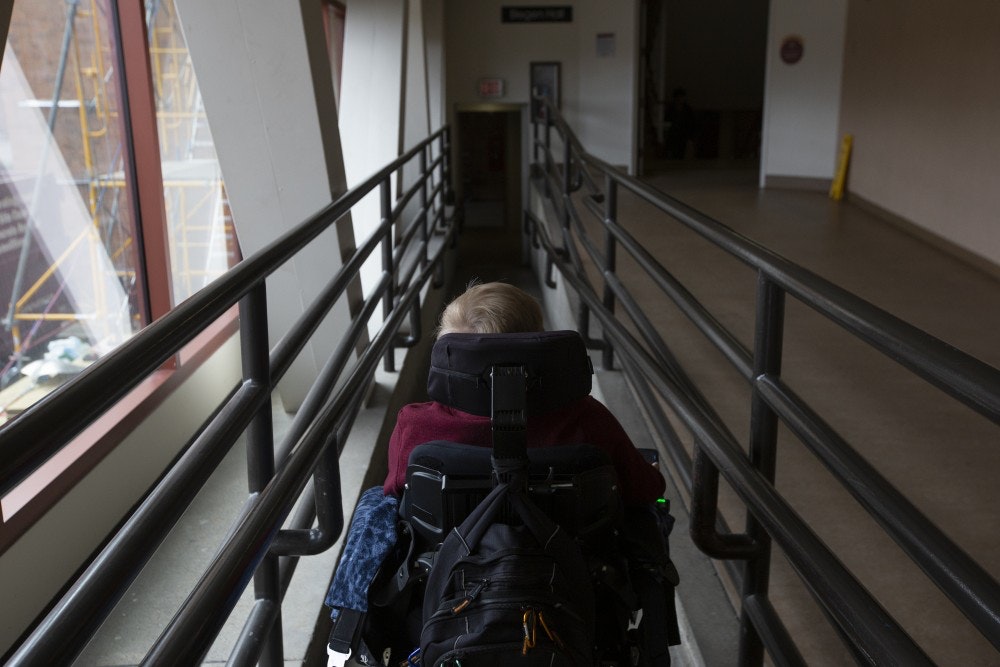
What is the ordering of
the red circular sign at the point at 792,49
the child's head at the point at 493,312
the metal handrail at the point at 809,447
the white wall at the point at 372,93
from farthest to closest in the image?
the red circular sign at the point at 792,49 < the white wall at the point at 372,93 < the child's head at the point at 493,312 < the metal handrail at the point at 809,447

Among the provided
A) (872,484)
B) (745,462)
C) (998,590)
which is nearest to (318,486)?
(745,462)

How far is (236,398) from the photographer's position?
160 centimetres

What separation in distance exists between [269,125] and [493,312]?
1.95 metres

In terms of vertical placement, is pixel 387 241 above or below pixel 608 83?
below

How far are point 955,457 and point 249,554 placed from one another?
2316 mm

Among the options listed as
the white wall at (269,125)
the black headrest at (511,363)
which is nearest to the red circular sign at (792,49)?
the white wall at (269,125)

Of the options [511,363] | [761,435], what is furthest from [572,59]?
[511,363]

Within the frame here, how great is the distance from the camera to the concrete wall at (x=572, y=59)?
37.1 ft

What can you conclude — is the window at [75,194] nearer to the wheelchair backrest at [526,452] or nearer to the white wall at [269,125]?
the white wall at [269,125]

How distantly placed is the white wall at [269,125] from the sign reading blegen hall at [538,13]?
8.42 meters

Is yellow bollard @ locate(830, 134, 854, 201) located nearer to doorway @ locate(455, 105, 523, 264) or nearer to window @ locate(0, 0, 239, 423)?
doorway @ locate(455, 105, 523, 264)

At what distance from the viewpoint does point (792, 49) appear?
9.43 meters

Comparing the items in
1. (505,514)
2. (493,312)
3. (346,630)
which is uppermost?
(493,312)

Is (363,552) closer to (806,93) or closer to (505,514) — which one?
(505,514)
